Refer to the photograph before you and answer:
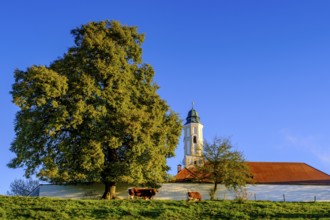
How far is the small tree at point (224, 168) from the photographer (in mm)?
37312

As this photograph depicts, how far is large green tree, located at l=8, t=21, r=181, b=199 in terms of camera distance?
30.8 m

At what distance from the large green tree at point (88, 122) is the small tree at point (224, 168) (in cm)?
536

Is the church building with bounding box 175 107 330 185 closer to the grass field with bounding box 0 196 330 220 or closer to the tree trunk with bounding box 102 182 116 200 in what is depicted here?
the tree trunk with bounding box 102 182 116 200

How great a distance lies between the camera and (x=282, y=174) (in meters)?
45.0

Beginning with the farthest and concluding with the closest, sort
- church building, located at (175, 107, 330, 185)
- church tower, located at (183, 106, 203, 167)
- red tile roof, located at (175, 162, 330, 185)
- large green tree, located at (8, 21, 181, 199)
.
A: church tower, located at (183, 106, 203, 167)
red tile roof, located at (175, 162, 330, 185)
church building, located at (175, 107, 330, 185)
large green tree, located at (8, 21, 181, 199)

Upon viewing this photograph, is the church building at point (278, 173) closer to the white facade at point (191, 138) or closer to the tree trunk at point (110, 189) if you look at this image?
the tree trunk at point (110, 189)

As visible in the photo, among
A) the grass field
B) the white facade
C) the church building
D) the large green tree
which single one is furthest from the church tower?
the grass field

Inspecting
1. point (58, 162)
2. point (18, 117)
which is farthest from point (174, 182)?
point (18, 117)

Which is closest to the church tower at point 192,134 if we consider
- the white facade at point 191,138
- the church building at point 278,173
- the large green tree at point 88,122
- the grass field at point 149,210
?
the white facade at point 191,138

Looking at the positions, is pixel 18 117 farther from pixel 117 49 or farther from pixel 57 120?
pixel 117 49

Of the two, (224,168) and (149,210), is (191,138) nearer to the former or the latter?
(224,168)

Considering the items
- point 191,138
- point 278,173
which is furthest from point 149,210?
point 191,138

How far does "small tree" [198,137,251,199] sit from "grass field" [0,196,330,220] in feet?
35.8

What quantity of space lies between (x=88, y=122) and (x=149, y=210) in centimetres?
1054
